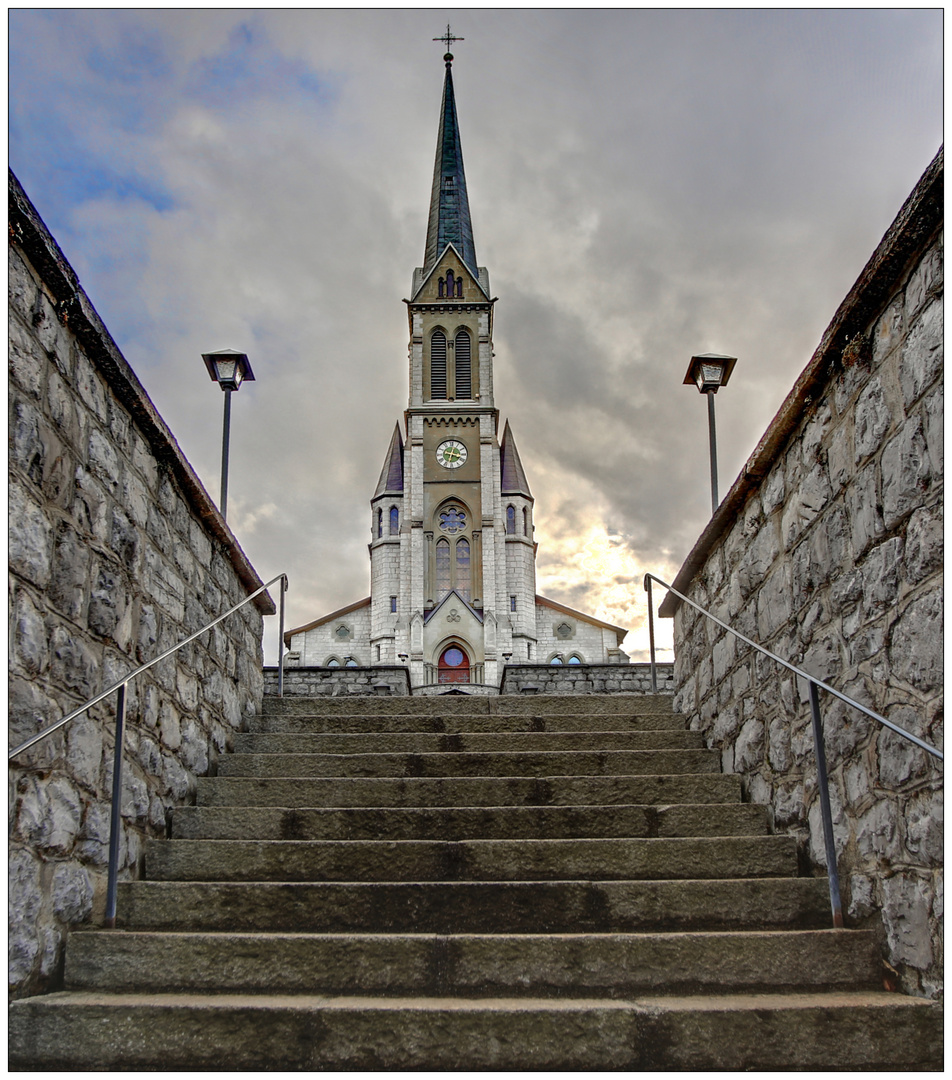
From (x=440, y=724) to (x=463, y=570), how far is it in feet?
105

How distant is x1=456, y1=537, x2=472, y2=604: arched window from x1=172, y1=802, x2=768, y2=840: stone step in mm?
32314

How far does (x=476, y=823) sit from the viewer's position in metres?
3.80

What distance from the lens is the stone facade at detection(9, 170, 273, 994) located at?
106 inches

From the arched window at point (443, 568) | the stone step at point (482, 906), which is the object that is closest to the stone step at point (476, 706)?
Result: the stone step at point (482, 906)

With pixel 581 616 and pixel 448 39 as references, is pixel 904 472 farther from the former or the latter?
pixel 448 39

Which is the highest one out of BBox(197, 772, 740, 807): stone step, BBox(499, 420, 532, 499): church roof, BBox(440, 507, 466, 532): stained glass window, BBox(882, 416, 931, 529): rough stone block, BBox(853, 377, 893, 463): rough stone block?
BBox(499, 420, 532, 499): church roof

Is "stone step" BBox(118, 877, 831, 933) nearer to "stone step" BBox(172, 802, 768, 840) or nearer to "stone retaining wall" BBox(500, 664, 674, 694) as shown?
"stone step" BBox(172, 802, 768, 840)

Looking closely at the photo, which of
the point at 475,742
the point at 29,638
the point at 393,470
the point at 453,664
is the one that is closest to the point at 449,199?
the point at 393,470

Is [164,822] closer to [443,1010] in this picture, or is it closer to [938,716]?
[443,1010]

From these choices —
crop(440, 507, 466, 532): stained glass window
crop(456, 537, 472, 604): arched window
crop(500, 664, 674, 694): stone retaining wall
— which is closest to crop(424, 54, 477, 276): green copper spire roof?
crop(440, 507, 466, 532): stained glass window

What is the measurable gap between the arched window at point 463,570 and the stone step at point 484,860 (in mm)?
32599

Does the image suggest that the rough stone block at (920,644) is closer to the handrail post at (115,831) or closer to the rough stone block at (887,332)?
the rough stone block at (887,332)

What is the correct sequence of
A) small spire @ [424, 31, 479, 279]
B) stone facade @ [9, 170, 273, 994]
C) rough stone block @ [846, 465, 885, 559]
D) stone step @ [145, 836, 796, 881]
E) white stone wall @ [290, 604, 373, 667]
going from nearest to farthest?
stone facade @ [9, 170, 273, 994] → rough stone block @ [846, 465, 885, 559] → stone step @ [145, 836, 796, 881] → white stone wall @ [290, 604, 373, 667] → small spire @ [424, 31, 479, 279]

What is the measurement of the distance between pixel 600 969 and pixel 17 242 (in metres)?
3.01
